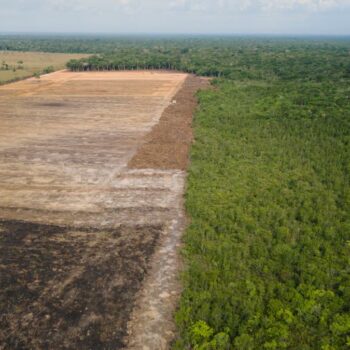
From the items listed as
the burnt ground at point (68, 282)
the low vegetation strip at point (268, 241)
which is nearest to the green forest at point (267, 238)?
the low vegetation strip at point (268, 241)

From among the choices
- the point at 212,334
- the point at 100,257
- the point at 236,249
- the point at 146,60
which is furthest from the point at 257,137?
the point at 146,60

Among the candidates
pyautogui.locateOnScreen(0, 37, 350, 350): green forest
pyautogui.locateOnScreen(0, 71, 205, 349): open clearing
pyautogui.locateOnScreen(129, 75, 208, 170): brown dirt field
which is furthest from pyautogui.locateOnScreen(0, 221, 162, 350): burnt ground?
pyautogui.locateOnScreen(129, 75, 208, 170): brown dirt field

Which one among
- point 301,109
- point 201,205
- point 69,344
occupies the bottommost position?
point 69,344

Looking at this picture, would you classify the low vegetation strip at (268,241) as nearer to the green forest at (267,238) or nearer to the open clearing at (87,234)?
the green forest at (267,238)

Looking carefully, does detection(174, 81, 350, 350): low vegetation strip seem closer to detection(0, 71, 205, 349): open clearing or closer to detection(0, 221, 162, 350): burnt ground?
detection(0, 71, 205, 349): open clearing

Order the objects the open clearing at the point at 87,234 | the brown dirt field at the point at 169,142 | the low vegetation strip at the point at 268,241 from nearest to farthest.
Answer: the low vegetation strip at the point at 268,241
the open clearing at the point at 87,234
the brown dirt field at the point at 169,142

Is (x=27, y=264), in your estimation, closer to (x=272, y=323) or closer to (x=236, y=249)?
(x=236, y=249)
